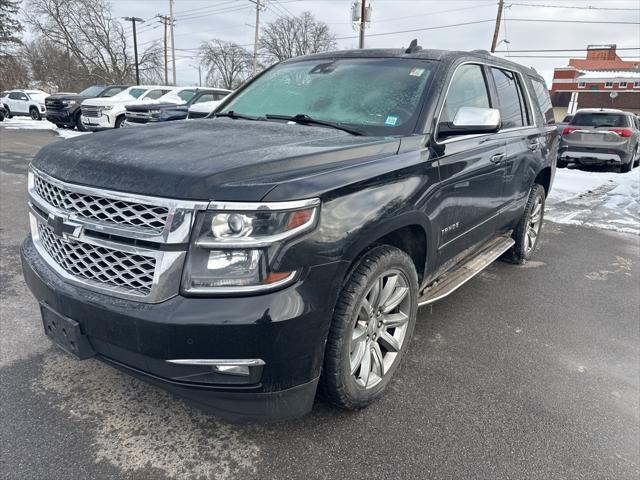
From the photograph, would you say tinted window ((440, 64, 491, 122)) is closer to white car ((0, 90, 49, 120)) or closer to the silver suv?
the silver suv

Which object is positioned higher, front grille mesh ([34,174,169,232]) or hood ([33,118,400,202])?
hood ([33,118,400,202])

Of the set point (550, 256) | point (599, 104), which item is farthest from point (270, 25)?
point (550, 256)

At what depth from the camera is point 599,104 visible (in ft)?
176

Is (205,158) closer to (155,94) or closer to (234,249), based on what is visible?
(234,249)

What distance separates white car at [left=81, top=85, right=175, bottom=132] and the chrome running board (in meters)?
13.3

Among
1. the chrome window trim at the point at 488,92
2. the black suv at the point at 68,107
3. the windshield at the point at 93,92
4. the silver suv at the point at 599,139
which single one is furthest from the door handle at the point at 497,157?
the windshield at the point at 93,92

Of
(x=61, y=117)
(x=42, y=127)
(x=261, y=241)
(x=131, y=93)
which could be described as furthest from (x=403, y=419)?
(x=42, y=127)

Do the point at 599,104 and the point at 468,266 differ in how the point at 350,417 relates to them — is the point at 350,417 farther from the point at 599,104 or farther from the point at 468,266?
the point at 599,104

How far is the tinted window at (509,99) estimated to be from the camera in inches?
154

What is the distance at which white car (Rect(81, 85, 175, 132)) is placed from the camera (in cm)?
1478

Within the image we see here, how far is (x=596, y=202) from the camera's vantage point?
8.65 meters

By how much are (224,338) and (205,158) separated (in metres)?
0.76

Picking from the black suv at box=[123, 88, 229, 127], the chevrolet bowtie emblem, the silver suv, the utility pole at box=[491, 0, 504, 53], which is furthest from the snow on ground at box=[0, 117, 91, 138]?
the utility pole at box=[491, 0, 504, 53]

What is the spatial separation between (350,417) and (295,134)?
1529mm
